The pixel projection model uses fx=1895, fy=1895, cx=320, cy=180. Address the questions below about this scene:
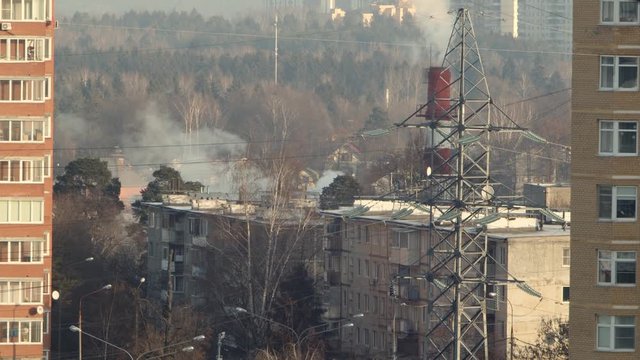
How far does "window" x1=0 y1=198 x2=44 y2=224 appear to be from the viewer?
5038 centimetres

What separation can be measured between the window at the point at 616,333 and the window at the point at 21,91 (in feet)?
83.9

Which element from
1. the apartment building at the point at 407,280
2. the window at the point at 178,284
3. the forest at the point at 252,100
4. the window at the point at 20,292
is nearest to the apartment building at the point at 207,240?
the window at the point at 178,284

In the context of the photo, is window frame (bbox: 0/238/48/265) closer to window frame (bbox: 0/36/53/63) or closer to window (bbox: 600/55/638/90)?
window frame (bbox: 0/36/53/63)

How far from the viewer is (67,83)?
6604 inches

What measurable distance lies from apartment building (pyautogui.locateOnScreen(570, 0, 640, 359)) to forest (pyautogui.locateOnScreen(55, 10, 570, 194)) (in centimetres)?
7892

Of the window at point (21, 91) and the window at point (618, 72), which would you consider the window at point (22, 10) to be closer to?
the window at point (21, 91)

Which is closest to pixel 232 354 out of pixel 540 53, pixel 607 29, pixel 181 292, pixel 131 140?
pixel 181 292

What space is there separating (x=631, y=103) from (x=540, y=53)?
545 feet

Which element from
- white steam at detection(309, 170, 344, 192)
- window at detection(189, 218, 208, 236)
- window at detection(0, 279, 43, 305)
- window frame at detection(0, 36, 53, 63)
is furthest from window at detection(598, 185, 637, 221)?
white steam at detection(309, 170, 344, 192)

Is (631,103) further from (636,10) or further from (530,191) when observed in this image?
(530,191)

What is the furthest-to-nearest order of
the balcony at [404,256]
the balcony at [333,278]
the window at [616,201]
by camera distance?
1. the balcony at [333,278]
2. the balcony at [404,256]
3. the window at [616,201]

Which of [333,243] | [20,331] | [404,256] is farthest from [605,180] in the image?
[333,243]

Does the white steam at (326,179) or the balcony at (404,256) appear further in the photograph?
the white steam at (326,179)

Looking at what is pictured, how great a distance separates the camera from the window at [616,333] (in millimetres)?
27734
